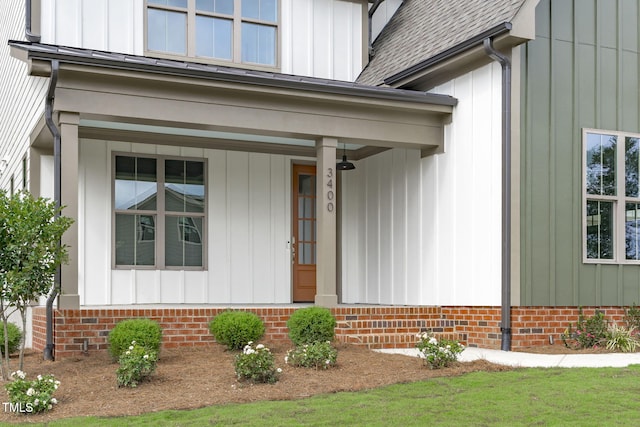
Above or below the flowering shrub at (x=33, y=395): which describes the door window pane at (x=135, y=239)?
above

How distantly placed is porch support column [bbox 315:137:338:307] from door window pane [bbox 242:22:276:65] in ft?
9.38

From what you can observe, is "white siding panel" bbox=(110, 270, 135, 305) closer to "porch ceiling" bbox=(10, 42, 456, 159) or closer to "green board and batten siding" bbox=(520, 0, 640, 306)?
"porch ceiling" bbox=(10, 42, 456, 159)

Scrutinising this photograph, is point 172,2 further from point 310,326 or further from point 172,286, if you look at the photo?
point 310,326

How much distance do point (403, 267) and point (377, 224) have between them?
3.72ft

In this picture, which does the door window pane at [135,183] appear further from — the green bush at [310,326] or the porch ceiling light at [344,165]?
the green bush at [310,326]

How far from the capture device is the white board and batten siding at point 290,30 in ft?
38.4

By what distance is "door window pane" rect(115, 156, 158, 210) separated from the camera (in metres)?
12.0

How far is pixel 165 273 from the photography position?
1217cm

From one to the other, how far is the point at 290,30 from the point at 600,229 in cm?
622

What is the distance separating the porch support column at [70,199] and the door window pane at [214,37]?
372 centimetres

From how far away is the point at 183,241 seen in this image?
1242 centimetres

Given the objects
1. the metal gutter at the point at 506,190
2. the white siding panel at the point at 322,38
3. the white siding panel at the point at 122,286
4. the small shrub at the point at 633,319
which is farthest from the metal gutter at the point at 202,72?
the small shrub at the point at 633,319

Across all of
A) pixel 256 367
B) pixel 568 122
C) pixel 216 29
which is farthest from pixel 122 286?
pixel 568 122

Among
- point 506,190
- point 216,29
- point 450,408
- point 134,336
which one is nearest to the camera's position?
point 450,408
